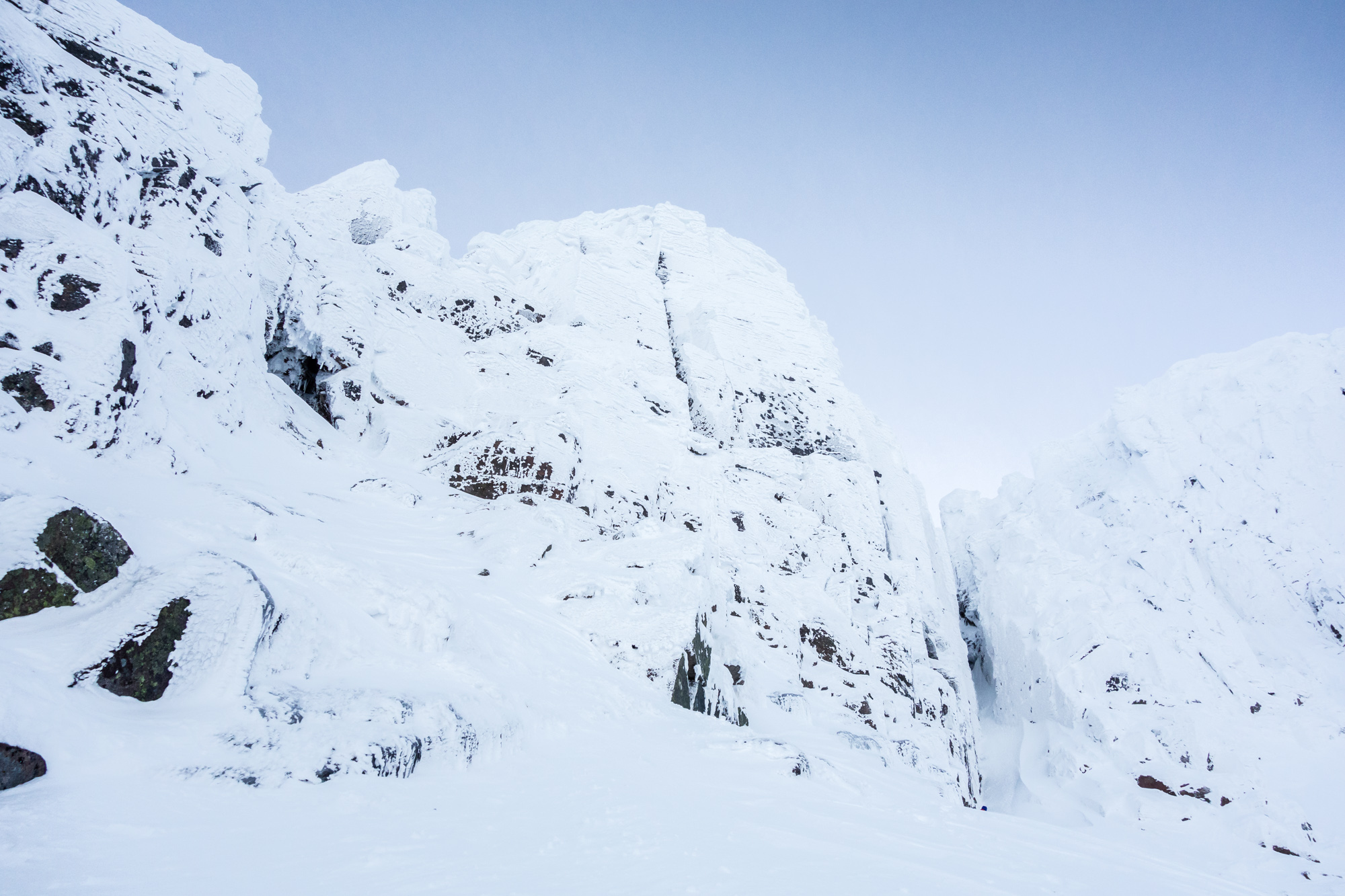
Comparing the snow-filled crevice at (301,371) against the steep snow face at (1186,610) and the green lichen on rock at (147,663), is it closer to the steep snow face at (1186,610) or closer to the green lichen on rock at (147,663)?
the green lichen on rock at (147,663)

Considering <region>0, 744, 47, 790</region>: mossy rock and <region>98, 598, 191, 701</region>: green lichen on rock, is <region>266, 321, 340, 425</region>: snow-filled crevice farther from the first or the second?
<region>0, 744, 47, 790</region>: mossy rock

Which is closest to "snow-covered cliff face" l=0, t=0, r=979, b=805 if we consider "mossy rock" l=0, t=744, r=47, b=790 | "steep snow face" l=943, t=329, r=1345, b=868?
"mossy rock" l=0, t=744, r=47, b=790

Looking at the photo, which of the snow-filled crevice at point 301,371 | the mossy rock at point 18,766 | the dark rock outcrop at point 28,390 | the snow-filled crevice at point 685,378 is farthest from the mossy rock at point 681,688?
the snow-filled crevice at point 685,378

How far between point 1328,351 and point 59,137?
6330 cm

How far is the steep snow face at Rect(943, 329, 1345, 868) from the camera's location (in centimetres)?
2803

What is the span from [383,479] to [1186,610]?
4211 centimetres

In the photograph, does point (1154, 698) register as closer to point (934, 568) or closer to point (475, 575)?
point (934, 568)

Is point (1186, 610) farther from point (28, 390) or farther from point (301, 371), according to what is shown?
point (301, 371)

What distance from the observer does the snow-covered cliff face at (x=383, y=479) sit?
8.84 m

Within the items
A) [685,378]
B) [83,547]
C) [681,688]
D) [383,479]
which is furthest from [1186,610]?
[83,547]

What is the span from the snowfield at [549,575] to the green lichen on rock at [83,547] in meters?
0.05

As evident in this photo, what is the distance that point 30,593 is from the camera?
7.85 metres

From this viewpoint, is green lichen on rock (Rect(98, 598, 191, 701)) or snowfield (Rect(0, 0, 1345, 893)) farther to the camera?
green lichen on rock (Rect(98, 598, 191, 701))

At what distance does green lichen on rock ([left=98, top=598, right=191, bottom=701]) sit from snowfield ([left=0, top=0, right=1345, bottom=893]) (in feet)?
0.17
